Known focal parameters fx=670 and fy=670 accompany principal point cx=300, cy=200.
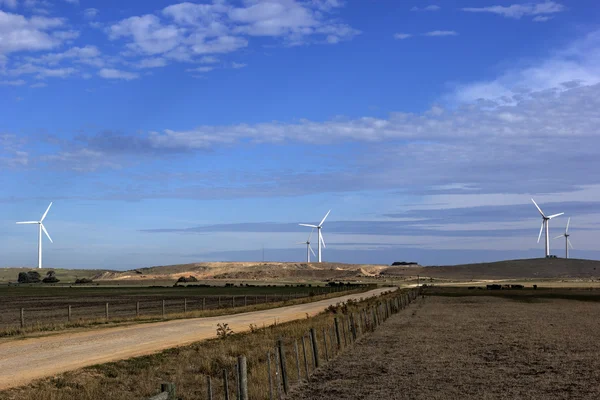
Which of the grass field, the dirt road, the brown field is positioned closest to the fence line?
the brown field

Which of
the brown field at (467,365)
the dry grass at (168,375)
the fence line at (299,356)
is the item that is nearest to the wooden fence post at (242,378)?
the fence line at (299,356)

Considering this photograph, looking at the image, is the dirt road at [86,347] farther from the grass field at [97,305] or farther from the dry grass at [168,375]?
the grass field at [97,305]

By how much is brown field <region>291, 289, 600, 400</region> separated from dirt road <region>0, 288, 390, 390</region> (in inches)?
342

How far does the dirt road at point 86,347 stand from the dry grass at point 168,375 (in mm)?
1326

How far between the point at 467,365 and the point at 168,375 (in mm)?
11060

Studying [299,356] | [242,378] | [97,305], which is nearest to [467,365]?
[299,356]

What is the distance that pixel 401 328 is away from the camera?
40.8m

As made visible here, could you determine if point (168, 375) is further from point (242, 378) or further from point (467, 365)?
point (467, 365)

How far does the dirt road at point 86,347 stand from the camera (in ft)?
76.8

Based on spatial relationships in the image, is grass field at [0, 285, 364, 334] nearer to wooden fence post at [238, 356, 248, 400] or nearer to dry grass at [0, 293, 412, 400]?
dry grass at [0, 293, 412, 400]

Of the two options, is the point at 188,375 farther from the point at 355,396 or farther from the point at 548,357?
the point at 548,357

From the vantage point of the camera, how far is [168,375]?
22.1 meters

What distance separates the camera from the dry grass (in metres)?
18.9

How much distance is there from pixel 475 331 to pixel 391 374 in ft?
58.6
